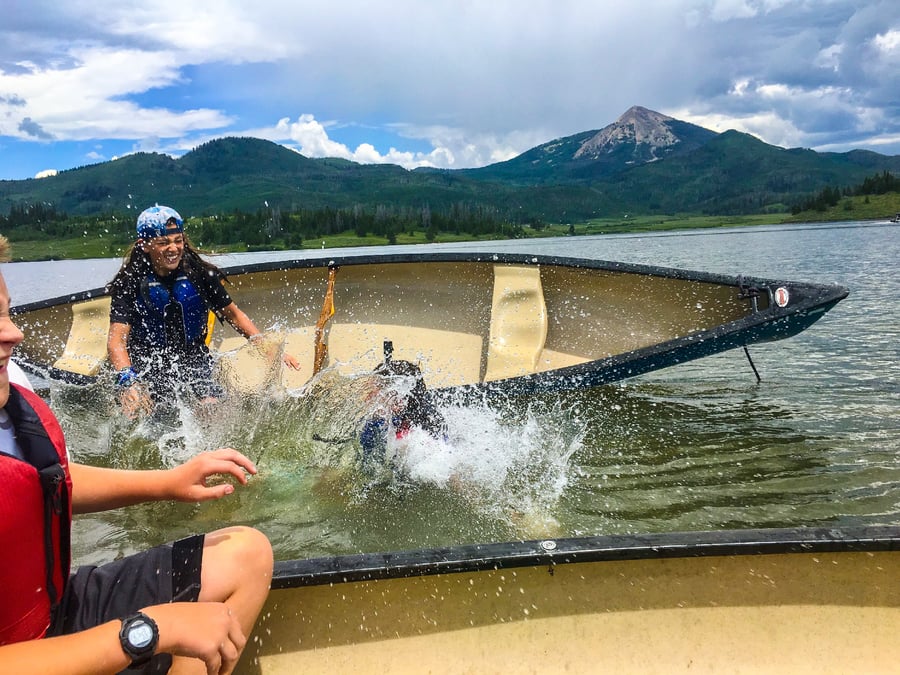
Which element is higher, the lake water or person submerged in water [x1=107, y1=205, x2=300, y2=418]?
person submerged in water [x1=107, y1=205, x2=300, y2=418]

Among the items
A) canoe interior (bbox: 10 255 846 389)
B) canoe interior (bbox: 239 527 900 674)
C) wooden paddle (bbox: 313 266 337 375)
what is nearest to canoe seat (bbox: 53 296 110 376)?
canoe interior (bbox: 10 255 846 389)

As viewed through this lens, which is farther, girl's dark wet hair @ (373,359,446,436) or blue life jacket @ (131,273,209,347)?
blue life jacket @ (131,273,209,347)

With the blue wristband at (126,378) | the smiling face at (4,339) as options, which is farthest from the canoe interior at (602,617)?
the blue wristband at (126,378)

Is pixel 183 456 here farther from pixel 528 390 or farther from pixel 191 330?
pixel 528 390

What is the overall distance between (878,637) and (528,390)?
154 inches

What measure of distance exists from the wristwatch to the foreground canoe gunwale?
0.88m

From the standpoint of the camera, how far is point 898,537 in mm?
2459

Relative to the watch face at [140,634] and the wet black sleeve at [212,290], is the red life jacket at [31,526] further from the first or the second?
the wet black sleeve at [212,290]

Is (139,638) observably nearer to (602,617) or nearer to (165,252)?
(602,617)

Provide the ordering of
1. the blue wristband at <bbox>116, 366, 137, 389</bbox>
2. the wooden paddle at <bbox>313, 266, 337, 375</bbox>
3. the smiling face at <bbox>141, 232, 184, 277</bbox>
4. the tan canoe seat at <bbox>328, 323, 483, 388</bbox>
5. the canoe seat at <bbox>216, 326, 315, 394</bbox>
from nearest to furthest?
1. the blue wristband at <bbox>116, 366, 137, 389</bbox>
2. the smiling face at <bbox>141, 232, 184, 277</bbox>
3. the canoe seat at <bbox>216, 326, 315, 394</bbox>
4. the wooden paddle at <bbox>313, 266, 337, 375</bbox>
5. the tan canoe seat at <bbox>328, 323, 483, 388</bbox>

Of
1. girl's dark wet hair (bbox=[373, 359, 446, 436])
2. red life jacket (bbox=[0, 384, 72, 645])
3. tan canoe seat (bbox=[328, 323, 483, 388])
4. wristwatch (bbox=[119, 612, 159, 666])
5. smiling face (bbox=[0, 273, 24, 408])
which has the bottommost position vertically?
tan canoe seat (bbox=[328, 323, 483, 388])

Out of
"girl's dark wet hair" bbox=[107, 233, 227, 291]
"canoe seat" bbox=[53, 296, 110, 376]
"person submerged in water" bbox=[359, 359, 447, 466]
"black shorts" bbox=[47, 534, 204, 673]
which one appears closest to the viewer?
"black shorts" bbox=[47, 534, 204, 673]

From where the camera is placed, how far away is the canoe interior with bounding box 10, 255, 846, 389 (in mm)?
7980

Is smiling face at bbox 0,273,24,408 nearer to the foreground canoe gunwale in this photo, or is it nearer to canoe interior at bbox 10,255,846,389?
the foreground canoe gunwale
